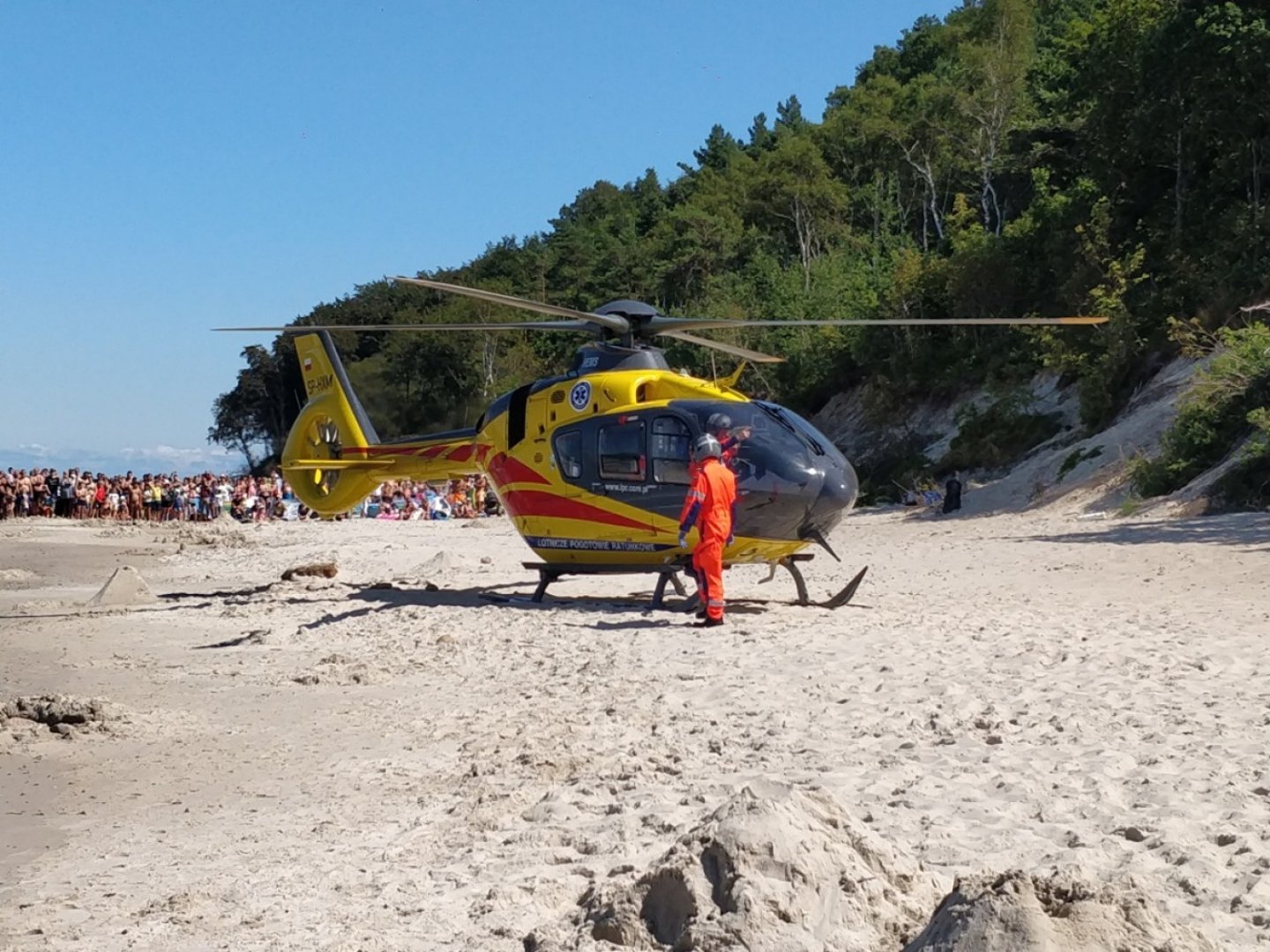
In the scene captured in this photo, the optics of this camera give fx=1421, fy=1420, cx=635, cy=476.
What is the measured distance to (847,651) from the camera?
1091 centimetres

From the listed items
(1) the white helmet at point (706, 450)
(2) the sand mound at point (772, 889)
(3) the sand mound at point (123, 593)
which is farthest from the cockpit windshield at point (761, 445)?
(2) the sand mound at point (772, 889)

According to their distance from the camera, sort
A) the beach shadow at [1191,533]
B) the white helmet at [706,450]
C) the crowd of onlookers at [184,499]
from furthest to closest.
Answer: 1. the crowd of onlookers at [184,499]
2. the beach shadow at [1191,533]
3. the white helmet at [706,450]

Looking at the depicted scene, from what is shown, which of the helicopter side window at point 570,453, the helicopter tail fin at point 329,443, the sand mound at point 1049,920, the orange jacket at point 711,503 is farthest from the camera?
the helicopter tail fin at point 329,443

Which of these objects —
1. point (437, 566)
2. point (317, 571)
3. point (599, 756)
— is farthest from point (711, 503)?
point (317, 571)

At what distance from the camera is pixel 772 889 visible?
15.3 feet

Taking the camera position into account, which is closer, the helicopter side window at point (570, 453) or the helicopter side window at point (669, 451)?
the helicopter side window at point (669, 451)

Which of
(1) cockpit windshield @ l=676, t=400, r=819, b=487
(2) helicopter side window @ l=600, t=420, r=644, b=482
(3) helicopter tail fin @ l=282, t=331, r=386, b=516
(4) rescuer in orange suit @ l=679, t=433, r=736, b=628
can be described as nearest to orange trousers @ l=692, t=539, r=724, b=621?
(4) rescuer in orange suit @ l=679, t=433, r=736, b=628

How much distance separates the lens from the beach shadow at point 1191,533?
18.2 metres

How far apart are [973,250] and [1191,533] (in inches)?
989

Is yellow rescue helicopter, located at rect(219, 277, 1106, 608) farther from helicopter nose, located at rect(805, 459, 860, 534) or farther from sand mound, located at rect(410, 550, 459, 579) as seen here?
sand mound, located at rect(410, 550, 459, 579)

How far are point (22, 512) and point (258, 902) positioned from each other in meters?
42.1

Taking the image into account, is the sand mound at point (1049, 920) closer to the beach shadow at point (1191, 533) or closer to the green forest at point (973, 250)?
the beach shadow at point (1191, 533)

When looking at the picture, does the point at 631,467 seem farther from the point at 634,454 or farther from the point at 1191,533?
the point at 1191,533

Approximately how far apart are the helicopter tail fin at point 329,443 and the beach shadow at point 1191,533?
9860mm
